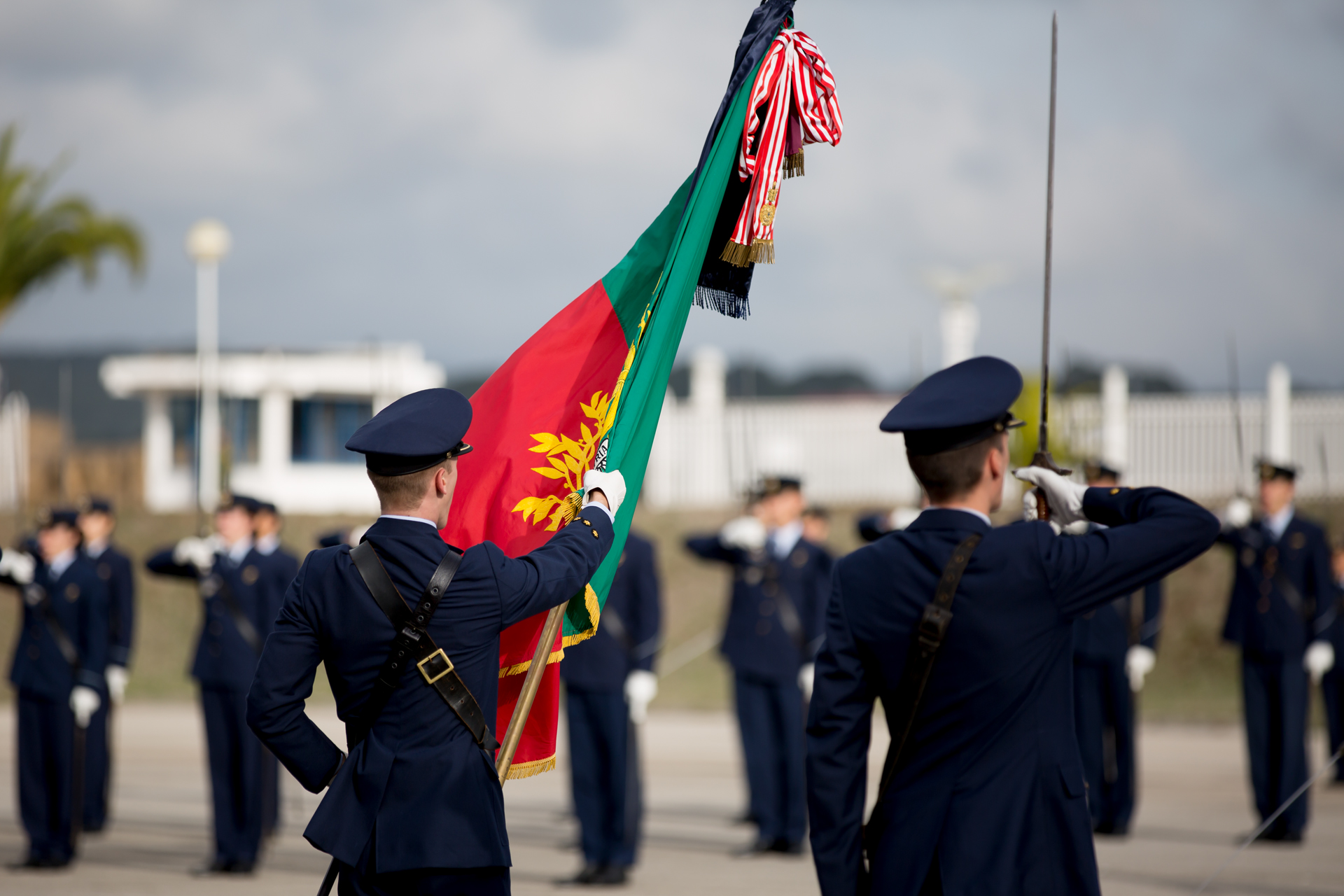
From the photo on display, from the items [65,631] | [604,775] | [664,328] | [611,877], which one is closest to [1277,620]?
[604,775]

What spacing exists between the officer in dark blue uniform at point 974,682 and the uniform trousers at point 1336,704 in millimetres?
8663

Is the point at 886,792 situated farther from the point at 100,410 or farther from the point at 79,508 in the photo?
the point at 100,410

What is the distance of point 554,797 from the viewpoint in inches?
408

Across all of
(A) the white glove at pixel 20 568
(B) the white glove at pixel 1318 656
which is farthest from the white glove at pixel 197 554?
(B) the white glove at pixel 1318 656

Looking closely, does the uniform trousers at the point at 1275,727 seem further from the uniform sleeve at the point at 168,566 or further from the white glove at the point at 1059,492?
the uniform sleeve at the point at 168,566

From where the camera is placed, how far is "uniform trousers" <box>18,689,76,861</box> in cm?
769

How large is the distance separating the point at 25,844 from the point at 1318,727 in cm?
1127

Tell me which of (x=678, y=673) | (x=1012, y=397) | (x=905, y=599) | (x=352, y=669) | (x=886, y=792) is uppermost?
(x=1012, y=397)

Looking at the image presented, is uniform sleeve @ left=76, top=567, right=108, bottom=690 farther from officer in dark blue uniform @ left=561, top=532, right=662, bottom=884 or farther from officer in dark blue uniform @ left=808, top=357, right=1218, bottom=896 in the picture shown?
officer in dark blue uniform @ left=808, top=357, right=1218, bottom=896

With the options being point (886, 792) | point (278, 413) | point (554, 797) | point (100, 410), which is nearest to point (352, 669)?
point (886, 792)

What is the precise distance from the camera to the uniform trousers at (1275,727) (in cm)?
815

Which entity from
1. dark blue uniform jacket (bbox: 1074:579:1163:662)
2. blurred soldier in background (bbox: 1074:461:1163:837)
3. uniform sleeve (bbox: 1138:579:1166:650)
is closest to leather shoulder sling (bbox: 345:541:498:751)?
blurred soldier in background (bbox: 1074:461:1163:837)

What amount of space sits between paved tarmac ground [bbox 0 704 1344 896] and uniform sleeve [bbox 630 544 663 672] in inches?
47.1

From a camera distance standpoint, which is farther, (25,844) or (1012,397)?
(25,844)
